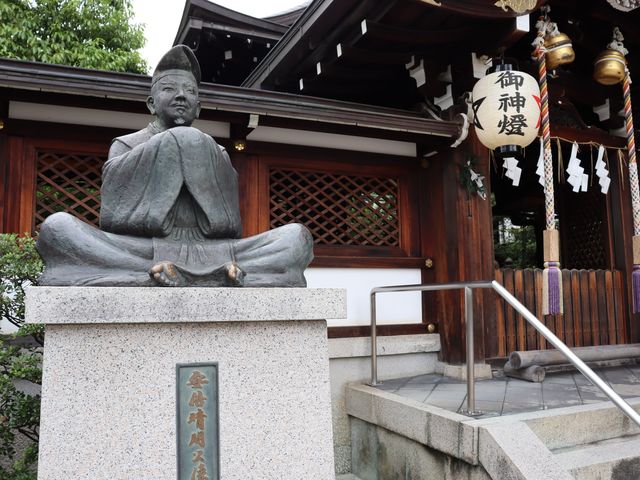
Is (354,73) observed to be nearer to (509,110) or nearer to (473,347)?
(509,110)

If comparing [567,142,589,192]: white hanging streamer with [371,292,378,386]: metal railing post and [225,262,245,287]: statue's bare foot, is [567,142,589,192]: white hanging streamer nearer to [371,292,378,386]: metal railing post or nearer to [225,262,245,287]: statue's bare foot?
[371,292,378,386]: metal railing post

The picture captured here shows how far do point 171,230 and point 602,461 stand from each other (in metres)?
3.33

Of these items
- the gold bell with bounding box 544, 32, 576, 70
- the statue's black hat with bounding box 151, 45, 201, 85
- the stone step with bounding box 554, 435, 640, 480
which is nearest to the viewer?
the statue's black hat with bounding box 151, 45, 201, 85

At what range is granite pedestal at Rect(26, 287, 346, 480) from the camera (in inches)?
100

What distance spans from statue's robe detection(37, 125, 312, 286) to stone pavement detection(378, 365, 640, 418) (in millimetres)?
2060

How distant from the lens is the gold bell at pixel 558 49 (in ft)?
19.0

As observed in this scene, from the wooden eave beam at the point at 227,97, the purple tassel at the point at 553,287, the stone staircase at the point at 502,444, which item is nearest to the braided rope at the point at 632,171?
the purple tassel at the point at 553,287

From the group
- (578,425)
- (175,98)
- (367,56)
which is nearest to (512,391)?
(578,425)

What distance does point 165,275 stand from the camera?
9.04ft

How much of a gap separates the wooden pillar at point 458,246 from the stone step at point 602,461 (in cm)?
192

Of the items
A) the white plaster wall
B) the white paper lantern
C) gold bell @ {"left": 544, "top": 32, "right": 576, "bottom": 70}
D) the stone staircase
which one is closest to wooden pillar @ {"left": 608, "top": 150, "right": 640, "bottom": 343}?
gold bell @ {"left": 544, "top": 32, "right": 576, "bottom": 70}

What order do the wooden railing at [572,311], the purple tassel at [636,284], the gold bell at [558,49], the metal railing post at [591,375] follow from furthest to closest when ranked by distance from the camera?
the wooden railing at [572,311]
the purple tassel at [636,284]
the gold bell at [558,49]
the metal railing post at [591,375]

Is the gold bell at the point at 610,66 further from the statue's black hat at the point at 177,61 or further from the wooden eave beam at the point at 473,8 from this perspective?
the statue's black hat at the point at 177,61

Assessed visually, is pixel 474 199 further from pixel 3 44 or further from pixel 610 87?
pixel 3 44
